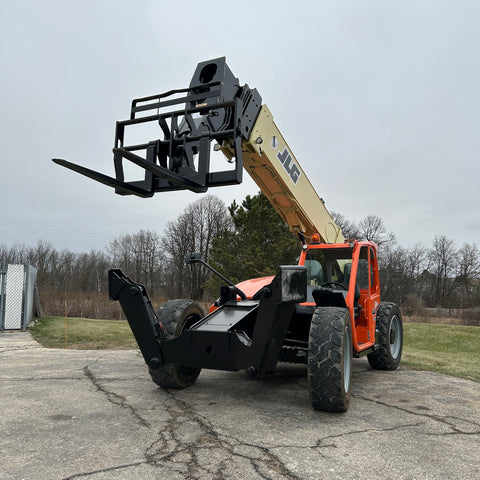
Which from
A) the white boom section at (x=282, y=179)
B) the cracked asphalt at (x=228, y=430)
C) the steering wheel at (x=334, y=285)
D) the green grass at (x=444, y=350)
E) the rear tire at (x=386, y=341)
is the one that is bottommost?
the green grass at (x=444, y=350)

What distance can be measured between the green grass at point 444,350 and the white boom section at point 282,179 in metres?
3.19

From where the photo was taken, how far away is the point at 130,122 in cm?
490

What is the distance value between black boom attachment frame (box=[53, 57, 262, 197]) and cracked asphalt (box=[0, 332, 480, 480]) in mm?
2347

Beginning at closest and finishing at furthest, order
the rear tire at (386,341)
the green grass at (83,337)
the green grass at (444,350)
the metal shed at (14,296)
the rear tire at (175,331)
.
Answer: the rear tire at (175,331) < the rear tire at (386,341) < the green grass at (444,350) < the green grass at (83,337) < the metal shed at (14,296)

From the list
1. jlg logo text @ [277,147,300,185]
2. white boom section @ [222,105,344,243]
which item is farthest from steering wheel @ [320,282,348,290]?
jlg logo text @ [277,147,300,185]

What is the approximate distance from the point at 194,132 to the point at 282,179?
1731mm

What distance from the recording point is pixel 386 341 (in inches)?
270

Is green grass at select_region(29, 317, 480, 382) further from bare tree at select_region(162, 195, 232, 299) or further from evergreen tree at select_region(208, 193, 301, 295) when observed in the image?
bare tree at select_region(162, 195, 232, 299)

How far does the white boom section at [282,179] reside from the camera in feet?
18.2

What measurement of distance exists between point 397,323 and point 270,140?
416 centimetres

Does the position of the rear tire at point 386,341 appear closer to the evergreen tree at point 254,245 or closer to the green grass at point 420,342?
the green grass at point 420,342

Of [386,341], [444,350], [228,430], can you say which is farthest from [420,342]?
[228,430]

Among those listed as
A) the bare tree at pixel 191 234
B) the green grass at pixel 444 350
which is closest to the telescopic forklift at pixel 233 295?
the green grass at pixel 444 350

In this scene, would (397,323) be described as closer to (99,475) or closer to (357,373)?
(357,373)
